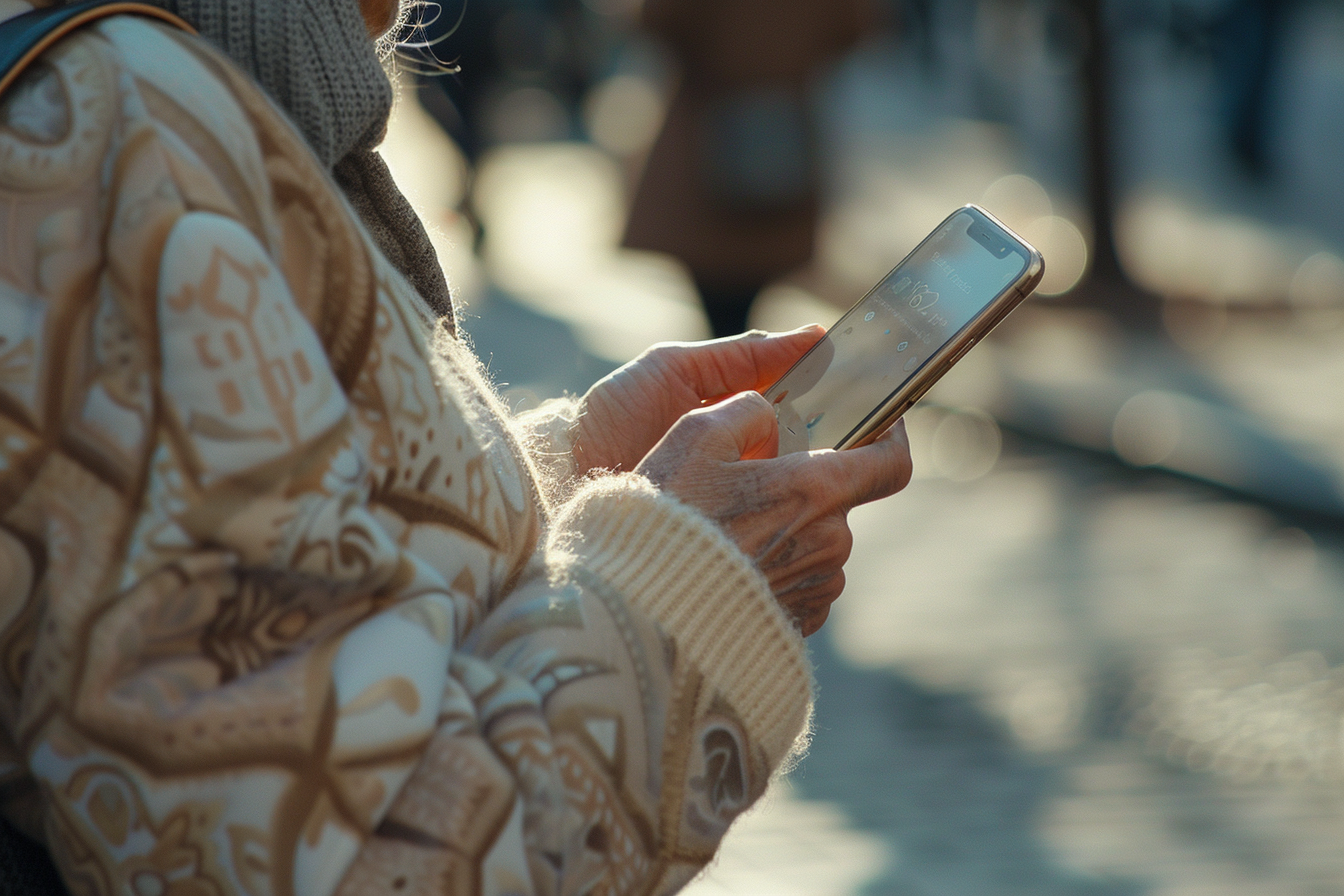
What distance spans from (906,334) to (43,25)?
101cm

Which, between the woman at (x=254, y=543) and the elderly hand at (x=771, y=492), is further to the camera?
the elderly hand at (x=771, y=492)

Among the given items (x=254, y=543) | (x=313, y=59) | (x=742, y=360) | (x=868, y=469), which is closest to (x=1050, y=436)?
(x=742, y=360)

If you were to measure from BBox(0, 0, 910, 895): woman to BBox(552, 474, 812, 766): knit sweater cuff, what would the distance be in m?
0.05

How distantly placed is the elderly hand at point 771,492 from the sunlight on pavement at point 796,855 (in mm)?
2083

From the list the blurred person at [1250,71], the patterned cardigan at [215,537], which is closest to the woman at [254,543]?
the patterned cardigan at [215,537]

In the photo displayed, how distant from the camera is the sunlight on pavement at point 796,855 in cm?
358

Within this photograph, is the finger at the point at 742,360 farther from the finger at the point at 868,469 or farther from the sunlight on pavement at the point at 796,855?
the sunlight on pavement at the point at 796,855

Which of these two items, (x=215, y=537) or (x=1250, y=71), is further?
(x=1250, y=71)

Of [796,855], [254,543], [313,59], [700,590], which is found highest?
[313,59]

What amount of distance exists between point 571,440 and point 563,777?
0.71 meters

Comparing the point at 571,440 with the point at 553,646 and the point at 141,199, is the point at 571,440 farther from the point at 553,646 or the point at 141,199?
the point at 141,199

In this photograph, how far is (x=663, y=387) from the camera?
6.06 feet

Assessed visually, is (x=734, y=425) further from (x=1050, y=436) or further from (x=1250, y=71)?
(x=1250, y=71)

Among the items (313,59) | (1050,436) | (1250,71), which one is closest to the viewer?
(313,59)
